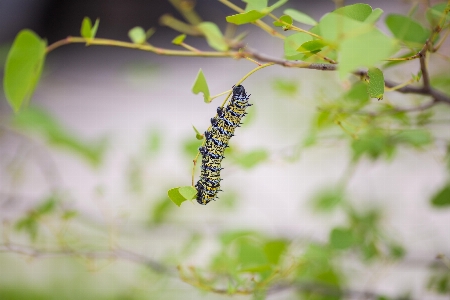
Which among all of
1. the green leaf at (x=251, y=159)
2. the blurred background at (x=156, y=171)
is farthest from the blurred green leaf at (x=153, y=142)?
the green leaf at (x=251, y=159)

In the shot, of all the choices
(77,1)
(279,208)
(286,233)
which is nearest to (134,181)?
(286,233)

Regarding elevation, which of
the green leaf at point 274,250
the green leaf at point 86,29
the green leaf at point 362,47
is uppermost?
the green leaf at point 86,29

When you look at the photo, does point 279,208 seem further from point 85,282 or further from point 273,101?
point 85,282

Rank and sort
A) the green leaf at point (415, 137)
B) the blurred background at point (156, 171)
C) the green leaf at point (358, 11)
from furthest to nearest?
the blurred background at point (156, 171)
the green leaf at point (415, 137)
the green leaf at point (358, 11)

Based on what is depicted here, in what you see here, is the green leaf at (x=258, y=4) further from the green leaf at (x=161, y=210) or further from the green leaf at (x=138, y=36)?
the green leaf at (x=161, y=210)

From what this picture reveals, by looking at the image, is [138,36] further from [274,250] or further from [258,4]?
[274,250]

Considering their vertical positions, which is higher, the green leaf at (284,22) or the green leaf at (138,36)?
the green leaf at (138,36)

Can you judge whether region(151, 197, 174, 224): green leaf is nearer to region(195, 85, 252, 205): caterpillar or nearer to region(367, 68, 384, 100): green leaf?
region(195, 85, 252, 205): caterpillar
